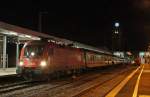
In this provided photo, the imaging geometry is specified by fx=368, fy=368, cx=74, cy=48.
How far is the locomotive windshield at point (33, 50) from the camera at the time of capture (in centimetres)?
2834

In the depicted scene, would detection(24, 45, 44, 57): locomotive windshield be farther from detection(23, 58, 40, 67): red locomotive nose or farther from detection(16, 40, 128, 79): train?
detection(23, 58, 40, 67): red locomotive nose

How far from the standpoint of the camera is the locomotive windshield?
28.3m

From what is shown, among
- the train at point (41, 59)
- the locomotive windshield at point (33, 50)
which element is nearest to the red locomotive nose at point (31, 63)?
the train at point (41, 59)

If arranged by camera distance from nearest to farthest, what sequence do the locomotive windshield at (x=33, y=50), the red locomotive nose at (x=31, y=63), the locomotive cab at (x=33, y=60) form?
the locomotive cab at (x=33, y=60)
the red locomotive nose at (x=31, y=63)
the locomotive windshield at (x=33, y=50)

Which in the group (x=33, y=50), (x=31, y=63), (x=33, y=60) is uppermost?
(x=33, y=50)

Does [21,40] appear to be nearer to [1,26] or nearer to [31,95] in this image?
[1,26]

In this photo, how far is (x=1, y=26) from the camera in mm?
25391

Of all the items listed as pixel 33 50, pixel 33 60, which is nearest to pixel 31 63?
pixel 33 60

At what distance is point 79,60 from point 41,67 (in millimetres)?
15871

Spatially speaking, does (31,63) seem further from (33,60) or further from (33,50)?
(33,50)

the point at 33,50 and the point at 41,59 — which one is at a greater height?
the point at 33,50

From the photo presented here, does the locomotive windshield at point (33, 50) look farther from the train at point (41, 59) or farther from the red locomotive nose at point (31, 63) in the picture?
the red locomotive nose at point (31, 63)

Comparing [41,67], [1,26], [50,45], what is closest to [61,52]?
[50,45]

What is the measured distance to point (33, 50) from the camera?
28.7m
